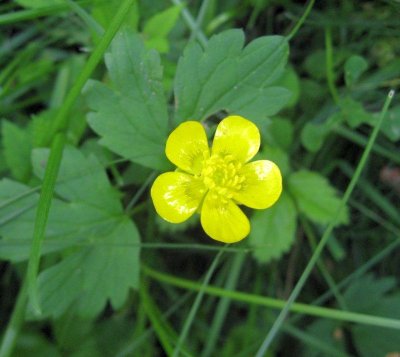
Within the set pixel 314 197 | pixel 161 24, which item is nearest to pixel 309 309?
pixel 314 197

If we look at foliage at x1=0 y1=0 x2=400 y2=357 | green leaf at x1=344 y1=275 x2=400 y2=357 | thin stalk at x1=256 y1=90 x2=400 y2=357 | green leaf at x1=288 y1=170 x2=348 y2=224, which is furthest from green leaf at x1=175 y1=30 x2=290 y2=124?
green leaf at x1=344 y1=275 x2=400 y2=357

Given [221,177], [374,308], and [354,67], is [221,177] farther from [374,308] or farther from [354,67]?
[374,308]

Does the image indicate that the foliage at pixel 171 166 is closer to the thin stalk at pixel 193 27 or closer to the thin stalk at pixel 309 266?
the thin stalk at pixel 193 27

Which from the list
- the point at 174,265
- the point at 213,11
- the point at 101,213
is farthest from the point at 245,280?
the point at 213,11

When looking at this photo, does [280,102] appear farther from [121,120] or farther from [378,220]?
[378,220]

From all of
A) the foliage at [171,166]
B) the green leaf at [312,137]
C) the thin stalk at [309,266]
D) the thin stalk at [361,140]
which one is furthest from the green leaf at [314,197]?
the thin stalk at [309,266]

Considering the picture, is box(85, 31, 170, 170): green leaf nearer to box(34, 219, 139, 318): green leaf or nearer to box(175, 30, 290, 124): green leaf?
box(175, 30, 290, 124): green leaf
